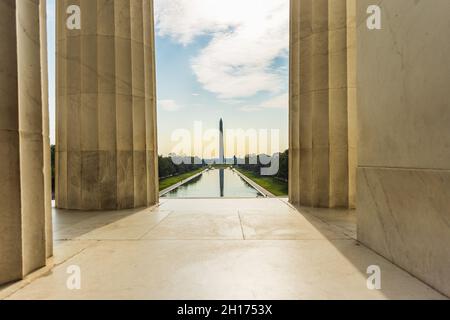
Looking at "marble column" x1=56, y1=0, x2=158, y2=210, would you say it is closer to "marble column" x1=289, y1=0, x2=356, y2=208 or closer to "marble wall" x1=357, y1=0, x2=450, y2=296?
"marble column" x1=289, y1=0, x2=356, y2=208

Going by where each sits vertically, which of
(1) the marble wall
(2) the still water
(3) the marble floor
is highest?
(1) the marble wall

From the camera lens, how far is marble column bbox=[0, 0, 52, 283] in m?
4.43

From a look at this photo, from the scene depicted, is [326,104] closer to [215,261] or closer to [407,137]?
[407,137]

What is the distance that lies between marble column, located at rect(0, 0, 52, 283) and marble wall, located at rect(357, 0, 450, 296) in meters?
6.41

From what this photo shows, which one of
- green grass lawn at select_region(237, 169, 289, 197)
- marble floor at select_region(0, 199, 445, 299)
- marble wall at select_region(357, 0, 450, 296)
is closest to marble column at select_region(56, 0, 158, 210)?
marble floor at select_region(0, 199, 445, 299)

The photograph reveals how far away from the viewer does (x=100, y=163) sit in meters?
11.4

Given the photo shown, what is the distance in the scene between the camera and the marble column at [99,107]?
11258mm

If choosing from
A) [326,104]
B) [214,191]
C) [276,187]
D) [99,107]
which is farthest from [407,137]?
[276,187]

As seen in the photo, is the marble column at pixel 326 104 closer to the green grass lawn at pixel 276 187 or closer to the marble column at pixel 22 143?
the marble column at pixel 22 143

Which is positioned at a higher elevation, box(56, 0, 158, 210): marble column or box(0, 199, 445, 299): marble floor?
box(56, 0, 158, 210): marble column

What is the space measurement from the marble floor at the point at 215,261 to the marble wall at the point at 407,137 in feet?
1.68

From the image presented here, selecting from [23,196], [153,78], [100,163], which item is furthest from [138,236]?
[153,78]
